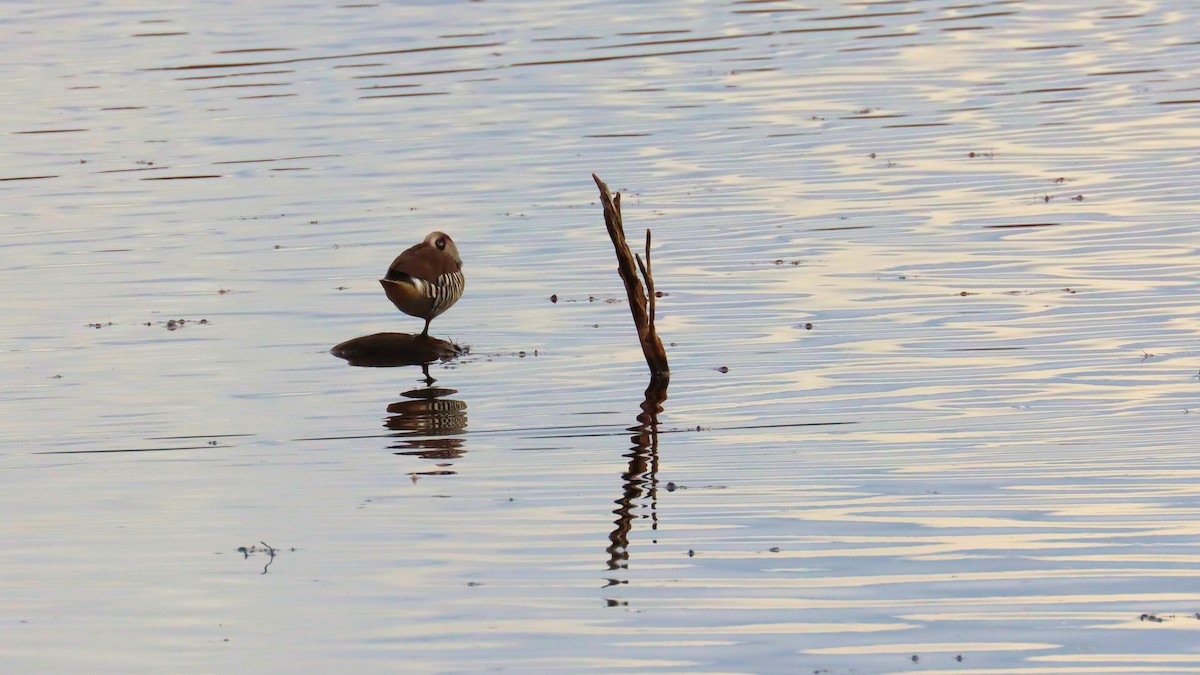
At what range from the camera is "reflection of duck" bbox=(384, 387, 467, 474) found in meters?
11.4

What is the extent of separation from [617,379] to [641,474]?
2692 mm

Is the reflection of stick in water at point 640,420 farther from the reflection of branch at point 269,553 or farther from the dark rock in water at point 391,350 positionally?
the dark rock in water at point 391,350

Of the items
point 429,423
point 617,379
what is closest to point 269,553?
point 429,423

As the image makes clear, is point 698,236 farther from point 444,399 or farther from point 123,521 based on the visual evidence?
point 123,521

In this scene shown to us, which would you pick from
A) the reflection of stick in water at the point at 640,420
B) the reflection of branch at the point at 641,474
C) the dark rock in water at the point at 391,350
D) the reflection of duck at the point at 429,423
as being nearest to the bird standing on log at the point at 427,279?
the dark rock in water at the point at 391,350

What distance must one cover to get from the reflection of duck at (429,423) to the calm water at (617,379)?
0.16ft

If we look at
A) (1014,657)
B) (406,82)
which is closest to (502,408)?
(1014,657)

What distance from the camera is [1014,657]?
7.61 meters

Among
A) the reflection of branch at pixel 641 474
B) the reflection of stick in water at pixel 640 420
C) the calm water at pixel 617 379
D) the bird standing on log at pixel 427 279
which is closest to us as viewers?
the calm water at pixel 617 379

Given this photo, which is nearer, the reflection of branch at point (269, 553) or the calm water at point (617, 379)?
the calm water at point (617, 379)

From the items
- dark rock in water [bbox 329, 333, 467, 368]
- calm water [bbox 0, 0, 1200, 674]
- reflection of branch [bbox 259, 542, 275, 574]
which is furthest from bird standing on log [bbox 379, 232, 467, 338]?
reflection of branch [bbox 259, 542, 275, 574]

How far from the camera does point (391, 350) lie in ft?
47.2

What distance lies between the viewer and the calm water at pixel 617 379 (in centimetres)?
827

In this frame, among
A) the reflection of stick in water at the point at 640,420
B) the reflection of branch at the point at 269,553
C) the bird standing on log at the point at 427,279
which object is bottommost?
the reflection of branch at the point at 269,553
